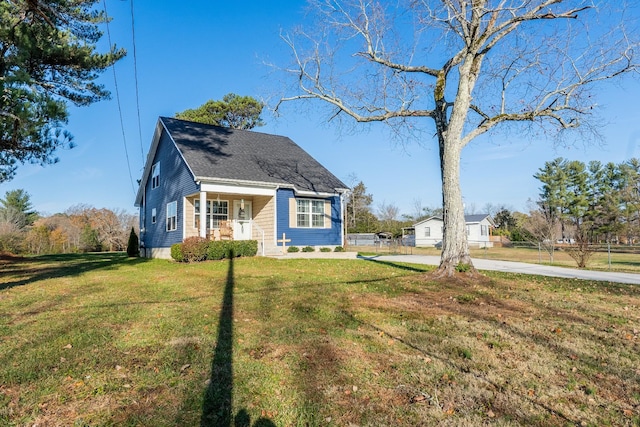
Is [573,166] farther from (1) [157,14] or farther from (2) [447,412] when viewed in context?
(2) [447,412]

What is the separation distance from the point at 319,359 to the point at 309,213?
46.9ft

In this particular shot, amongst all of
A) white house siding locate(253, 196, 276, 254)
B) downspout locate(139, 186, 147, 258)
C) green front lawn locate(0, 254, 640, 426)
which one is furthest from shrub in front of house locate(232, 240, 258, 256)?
downspout locate(139, 186, 147, 258)

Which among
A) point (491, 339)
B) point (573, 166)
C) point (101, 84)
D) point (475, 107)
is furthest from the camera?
point (573, 166)

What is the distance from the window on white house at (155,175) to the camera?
20.1 meters

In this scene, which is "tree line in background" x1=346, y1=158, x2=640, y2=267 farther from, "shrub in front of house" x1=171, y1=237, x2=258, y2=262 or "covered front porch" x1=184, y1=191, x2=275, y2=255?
"shrub in front of house" x1=171, y1=237, x2=258, y2=262

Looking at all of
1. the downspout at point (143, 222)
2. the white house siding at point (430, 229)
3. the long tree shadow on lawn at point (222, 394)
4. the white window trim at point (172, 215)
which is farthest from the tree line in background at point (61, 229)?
the white house siding at point (430, 229)

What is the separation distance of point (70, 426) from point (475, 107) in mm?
11290

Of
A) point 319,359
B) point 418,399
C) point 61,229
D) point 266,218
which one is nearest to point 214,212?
point 266,218

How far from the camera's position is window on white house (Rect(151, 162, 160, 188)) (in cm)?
2005

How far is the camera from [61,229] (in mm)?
33000

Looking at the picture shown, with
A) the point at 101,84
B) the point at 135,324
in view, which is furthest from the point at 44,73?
the point at 135,324

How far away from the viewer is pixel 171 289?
819cm

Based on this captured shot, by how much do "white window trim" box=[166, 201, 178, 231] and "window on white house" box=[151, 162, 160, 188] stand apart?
2.63 meters

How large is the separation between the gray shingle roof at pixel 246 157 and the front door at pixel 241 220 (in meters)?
1.91
